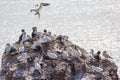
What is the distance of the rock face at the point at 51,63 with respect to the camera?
9.43 feet

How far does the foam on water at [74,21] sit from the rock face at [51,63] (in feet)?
6.93

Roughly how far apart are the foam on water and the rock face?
2.11 metres

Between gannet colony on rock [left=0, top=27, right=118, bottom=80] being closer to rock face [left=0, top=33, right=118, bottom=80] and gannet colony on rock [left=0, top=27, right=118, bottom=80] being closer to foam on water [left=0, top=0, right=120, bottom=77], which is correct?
rock face [left=0, top=33, right=118, bottom=80]

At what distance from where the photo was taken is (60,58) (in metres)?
2.98

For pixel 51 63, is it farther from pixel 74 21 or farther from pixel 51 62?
pixel 74 21

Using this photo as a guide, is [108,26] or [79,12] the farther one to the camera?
[79,12]

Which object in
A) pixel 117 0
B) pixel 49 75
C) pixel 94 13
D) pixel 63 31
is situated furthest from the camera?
pixel 117 0

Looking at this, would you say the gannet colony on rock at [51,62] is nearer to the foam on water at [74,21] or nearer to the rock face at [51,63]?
the rock face at [51,63]

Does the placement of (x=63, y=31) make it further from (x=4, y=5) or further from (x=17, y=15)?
(x=4, y=5)

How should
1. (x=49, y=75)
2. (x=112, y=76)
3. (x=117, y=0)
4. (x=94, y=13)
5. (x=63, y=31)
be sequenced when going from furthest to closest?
(x=117, y=0)
(x=94, y=13)
(x=63, y=31)
(x=112, y=76)
(x=49, y=75)

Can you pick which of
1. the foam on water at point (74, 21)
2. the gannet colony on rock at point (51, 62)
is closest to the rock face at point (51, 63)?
the gannet colony on rock at point (51, 62)

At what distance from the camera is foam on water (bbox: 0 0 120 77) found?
19.7ft

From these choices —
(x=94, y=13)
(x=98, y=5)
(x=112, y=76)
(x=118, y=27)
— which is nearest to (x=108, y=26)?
(x=118, y=27)

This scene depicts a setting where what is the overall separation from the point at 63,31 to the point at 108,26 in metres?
0.86
